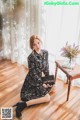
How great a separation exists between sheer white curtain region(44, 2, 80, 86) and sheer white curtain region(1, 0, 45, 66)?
→ 0.15 meters

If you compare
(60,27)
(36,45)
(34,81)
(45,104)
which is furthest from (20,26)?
(45,104)

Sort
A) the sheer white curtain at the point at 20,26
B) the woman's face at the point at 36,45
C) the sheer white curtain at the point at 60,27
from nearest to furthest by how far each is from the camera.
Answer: the woman's face at the point at 36,45, the sheer white curtain at the point at 60,27, the sheer white curtain at the point at 20,26

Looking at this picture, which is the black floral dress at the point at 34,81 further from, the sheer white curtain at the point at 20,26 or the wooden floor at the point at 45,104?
the sheer white curtain at the point at 20,26

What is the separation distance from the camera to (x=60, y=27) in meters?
2.94

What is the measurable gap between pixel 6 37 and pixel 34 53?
1.40 meters

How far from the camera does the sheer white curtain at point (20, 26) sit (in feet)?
10.4

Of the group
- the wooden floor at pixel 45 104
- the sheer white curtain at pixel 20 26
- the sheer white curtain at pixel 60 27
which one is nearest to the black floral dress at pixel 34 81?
the wooden floor at pixel 45 104

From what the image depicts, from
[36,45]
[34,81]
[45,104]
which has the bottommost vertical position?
[45,104]

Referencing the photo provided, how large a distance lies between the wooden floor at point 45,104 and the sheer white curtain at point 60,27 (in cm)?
35

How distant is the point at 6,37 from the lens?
A: 12.6 feet

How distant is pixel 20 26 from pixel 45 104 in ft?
5.17

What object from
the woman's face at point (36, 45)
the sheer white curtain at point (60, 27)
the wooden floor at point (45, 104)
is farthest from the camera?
the sheer white curtain at point (60, 27)

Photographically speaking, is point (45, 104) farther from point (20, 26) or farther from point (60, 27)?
point (20, 26)

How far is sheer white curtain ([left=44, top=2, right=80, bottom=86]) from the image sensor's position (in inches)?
109
